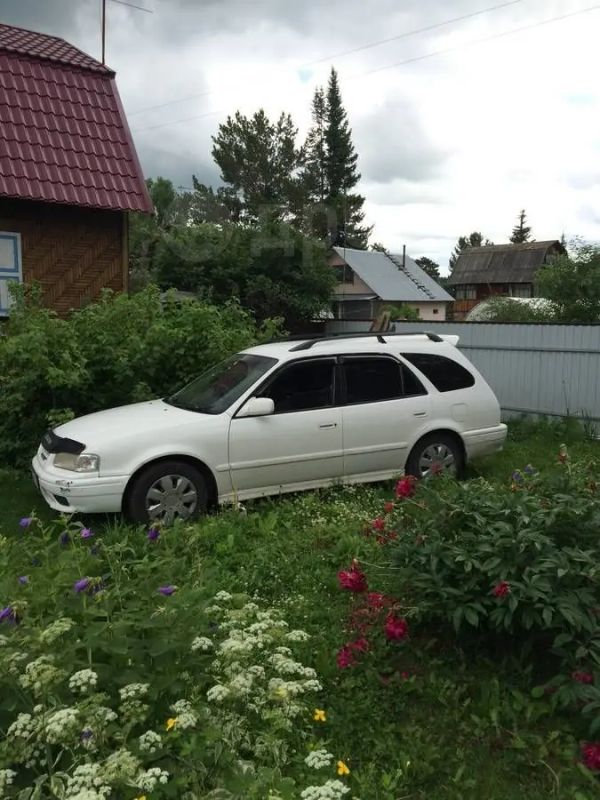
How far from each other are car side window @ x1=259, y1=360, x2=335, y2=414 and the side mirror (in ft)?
0.63

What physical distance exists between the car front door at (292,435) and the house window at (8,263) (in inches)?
267

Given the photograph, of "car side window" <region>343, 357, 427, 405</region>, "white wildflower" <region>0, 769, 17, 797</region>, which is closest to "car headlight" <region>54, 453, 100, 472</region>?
"car side window" <region>343, 357, 427, 405</region>

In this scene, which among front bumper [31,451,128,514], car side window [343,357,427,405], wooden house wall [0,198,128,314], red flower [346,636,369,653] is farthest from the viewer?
wooden house wall [0,198,128,314]

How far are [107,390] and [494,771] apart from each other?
6.21m

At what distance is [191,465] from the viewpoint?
5828mm

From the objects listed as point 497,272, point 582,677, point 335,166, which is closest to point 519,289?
point 497,272

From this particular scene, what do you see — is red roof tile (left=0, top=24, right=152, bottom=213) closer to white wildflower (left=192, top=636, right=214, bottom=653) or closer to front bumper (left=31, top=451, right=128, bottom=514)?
front bumper (left=31, top=451, right=128, bottom=514)

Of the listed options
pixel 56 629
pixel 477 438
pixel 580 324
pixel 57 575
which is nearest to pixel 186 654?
pixel 56 629

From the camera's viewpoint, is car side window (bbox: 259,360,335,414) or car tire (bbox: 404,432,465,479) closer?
car side window (bbox: 259,360,335,414)

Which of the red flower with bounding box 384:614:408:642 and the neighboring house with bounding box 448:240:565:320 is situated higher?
the neighboring house with bounding box 448:240:565:320

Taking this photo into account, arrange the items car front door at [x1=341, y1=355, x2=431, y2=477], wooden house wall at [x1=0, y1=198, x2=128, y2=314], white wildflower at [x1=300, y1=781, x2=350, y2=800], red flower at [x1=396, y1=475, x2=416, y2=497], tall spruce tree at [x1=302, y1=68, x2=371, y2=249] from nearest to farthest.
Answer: white wildflower at [x1=300, y1=781, x2=350, y2=800] → red flower at [x1=396, y1=475, x2=416, y2=497] → car front door at [x1=341, y1=355, x2=431, y2=477] → wooden house wall at [x1=0, y1=198, x2=128, y2=314] → tall spruce tree at [x1=302, y1=68, x2=371, y2=249]

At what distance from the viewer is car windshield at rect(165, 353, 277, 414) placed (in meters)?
6.20

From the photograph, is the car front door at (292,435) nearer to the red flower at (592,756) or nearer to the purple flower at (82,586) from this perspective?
the purple flower at (82,586)

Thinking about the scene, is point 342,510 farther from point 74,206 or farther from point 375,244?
point 375,244
